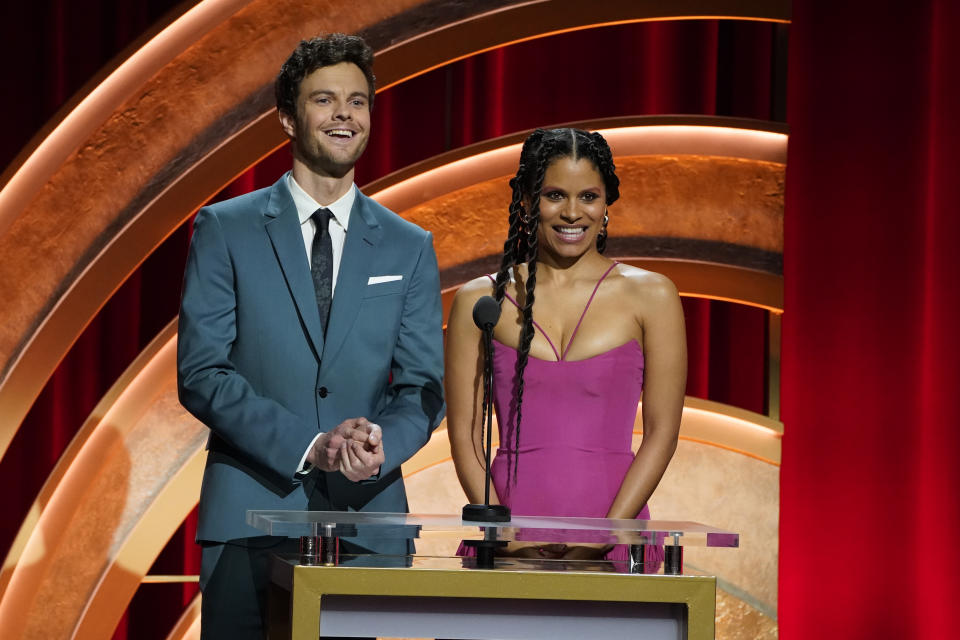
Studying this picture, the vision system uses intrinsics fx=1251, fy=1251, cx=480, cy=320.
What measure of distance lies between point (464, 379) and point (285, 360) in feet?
1.31

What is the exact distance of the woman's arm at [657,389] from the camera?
88.7 inches

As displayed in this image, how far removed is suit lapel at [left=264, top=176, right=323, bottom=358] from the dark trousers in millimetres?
335

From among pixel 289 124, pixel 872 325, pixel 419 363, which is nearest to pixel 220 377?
pixel 419 363

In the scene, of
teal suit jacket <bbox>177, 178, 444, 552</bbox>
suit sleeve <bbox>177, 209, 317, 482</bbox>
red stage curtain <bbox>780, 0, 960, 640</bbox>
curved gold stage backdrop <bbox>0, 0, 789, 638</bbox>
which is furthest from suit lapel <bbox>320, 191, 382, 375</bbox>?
red stage curtain <bbox>780, 0, 960, 640</bbox>

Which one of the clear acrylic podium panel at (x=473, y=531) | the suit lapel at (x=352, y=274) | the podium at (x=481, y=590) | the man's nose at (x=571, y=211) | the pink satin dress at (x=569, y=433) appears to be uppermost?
the man's nose at (x=571, y=211)

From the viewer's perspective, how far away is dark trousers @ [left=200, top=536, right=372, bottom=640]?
78.5 inches

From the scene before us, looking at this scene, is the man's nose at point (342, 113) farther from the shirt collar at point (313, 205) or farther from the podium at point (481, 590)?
the podium at point (481, 590)

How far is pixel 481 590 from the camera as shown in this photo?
1573 mm

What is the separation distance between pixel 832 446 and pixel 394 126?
2.03 m

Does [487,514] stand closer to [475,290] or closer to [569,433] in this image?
[569,433]

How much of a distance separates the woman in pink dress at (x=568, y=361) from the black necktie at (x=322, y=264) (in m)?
0.32

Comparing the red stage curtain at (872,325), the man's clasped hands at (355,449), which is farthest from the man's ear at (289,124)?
the red stage curtain at (872,325)

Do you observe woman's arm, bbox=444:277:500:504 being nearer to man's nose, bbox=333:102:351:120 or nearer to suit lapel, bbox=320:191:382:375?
suit lapel, bbox=320:191:382:375

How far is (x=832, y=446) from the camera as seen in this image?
3.39 metres
